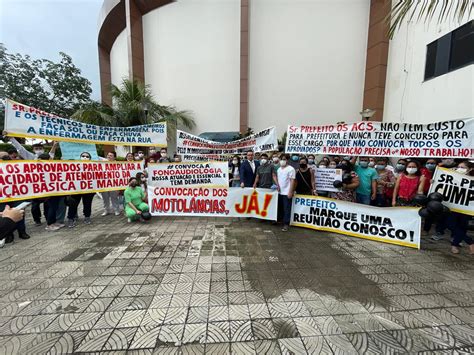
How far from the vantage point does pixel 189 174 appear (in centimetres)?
582

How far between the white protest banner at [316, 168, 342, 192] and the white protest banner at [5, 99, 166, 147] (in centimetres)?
431

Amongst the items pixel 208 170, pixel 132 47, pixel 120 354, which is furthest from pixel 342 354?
pixel 132 47

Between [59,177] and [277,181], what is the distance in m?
4.85

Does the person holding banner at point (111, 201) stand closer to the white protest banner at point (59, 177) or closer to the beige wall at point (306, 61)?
the white protest banner at point (59, 177)

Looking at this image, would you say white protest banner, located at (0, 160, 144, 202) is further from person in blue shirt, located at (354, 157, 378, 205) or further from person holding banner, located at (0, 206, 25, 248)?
person in blue shirt, located at (354, 157, 378, 205)

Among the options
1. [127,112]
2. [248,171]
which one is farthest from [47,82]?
[248,171]

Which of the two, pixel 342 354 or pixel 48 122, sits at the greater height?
pixel 48 122

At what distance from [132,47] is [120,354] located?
1614 centimetres

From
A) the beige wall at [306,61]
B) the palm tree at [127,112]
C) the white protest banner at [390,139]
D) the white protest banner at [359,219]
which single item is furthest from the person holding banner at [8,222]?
the beige wall at [306,61]

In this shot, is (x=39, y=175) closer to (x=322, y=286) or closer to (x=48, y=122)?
(x=48, y=122)

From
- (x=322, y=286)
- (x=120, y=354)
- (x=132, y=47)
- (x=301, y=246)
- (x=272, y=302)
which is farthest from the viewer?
(x=132, y=47)

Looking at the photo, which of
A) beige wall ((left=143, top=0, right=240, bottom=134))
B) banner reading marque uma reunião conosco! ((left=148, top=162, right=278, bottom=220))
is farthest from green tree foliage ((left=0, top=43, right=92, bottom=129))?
banner reading marque uma reunião conosco! ((left=148, top=162, right=278, bottom=220))

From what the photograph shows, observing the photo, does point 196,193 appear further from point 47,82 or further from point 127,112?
point 47,82

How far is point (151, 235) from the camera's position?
4.65 metres
